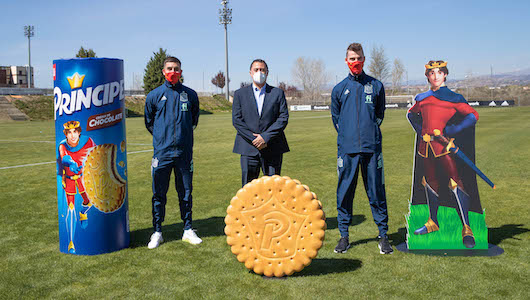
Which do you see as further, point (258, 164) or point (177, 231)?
point (177, 231)

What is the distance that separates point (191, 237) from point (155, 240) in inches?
16.0

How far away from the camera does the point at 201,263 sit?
4.63 m

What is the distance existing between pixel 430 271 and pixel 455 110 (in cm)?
174

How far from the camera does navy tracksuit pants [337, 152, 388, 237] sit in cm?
495

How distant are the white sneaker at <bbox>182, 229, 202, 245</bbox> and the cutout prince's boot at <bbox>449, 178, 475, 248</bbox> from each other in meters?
2.87

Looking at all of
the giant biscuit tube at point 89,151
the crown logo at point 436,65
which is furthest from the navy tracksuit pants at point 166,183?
the crown logo at point 436,65

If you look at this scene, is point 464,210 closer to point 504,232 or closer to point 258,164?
point 504,232

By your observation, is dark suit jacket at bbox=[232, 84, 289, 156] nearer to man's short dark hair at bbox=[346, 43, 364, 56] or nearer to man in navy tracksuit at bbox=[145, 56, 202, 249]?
man in navy tracksuit at bbox=[145, 56, 202, 249]

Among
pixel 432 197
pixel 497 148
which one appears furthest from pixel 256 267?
pixel 497 148

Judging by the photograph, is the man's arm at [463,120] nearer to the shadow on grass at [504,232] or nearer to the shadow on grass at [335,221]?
the shadow on grass at [504,232]

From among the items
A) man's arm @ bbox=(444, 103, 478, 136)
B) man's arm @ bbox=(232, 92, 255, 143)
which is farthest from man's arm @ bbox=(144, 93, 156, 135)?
man's arm @ bbox=(444, 103, 478, 136)

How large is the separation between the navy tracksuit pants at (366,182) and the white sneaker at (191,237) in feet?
5.34

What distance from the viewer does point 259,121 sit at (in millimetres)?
5215

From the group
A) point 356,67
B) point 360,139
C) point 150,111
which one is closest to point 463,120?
point 360,139
